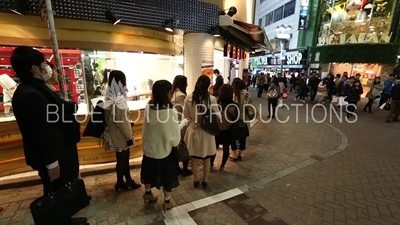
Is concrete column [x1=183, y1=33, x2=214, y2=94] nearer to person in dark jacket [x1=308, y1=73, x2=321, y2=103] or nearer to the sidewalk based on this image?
the sidewalk

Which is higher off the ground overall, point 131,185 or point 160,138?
point 160,138

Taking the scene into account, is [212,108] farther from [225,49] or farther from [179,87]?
[225,49]

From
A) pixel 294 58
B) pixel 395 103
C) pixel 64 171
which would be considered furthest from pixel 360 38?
pixel 64 171

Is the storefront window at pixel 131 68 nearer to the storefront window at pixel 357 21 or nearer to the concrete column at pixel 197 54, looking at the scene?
the concrete column at pixel 197 54

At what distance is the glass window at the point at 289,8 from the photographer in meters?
25.3

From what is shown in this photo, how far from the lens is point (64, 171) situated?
2.31 metres

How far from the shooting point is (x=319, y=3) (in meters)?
20.2

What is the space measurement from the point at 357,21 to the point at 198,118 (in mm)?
19989

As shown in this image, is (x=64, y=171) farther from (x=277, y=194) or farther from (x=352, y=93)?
(x=352, y=93)

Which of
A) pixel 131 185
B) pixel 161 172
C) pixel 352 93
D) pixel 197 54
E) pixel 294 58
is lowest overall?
pixel 131 185

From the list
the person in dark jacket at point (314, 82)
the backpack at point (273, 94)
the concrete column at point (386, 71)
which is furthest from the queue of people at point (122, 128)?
the concrete column at point (386, 71)

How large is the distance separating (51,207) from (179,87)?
7.71ft

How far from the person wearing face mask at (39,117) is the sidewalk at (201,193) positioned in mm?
977

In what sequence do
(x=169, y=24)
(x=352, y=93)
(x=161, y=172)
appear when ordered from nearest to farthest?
1. (x=161, y=172)
2. (x=169, y=24)
3. (x=352, y=93)
